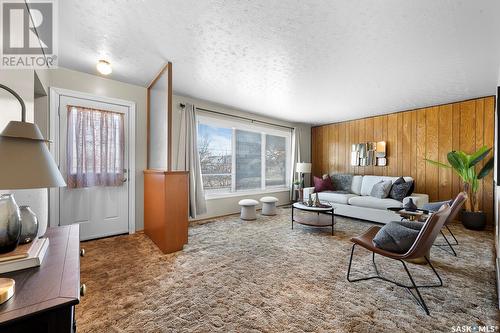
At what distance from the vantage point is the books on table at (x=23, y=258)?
2.81 feet

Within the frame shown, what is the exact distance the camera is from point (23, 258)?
0.90m

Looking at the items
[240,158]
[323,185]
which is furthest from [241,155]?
[323,185]

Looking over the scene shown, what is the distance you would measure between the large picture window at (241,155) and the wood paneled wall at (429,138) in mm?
1773

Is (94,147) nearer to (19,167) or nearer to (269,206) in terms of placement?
(19,167)

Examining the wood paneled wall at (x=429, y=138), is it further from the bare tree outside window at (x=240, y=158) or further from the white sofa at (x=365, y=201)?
the bare tree outside window at (x=240, y=158)

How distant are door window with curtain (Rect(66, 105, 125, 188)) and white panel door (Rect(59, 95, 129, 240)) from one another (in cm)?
6

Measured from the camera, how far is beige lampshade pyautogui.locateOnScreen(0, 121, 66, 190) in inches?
30.3

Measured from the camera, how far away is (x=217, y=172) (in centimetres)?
464

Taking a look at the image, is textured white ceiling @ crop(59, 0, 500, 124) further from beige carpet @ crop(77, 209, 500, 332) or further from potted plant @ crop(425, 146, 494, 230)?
beige carpet @ crop(77, 209, 500, 332)

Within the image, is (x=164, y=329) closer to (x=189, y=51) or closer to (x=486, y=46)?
(x=189, y=51)

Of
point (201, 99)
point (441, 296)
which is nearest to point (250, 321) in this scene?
point (441, 296)

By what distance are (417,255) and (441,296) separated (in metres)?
0.50

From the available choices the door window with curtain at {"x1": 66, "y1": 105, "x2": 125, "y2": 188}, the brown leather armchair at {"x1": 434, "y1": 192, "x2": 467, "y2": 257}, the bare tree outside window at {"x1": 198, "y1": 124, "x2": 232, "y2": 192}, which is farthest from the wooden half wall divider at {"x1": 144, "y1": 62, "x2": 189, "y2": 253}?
the brown leather armchair at {"x1": 434, "y1": 192, "x2": 467, "y2": 257}

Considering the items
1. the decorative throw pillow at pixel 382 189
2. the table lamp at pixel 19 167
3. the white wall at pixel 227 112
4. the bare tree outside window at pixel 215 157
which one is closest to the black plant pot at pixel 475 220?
the decorative throw pillow at pixel 382 189
